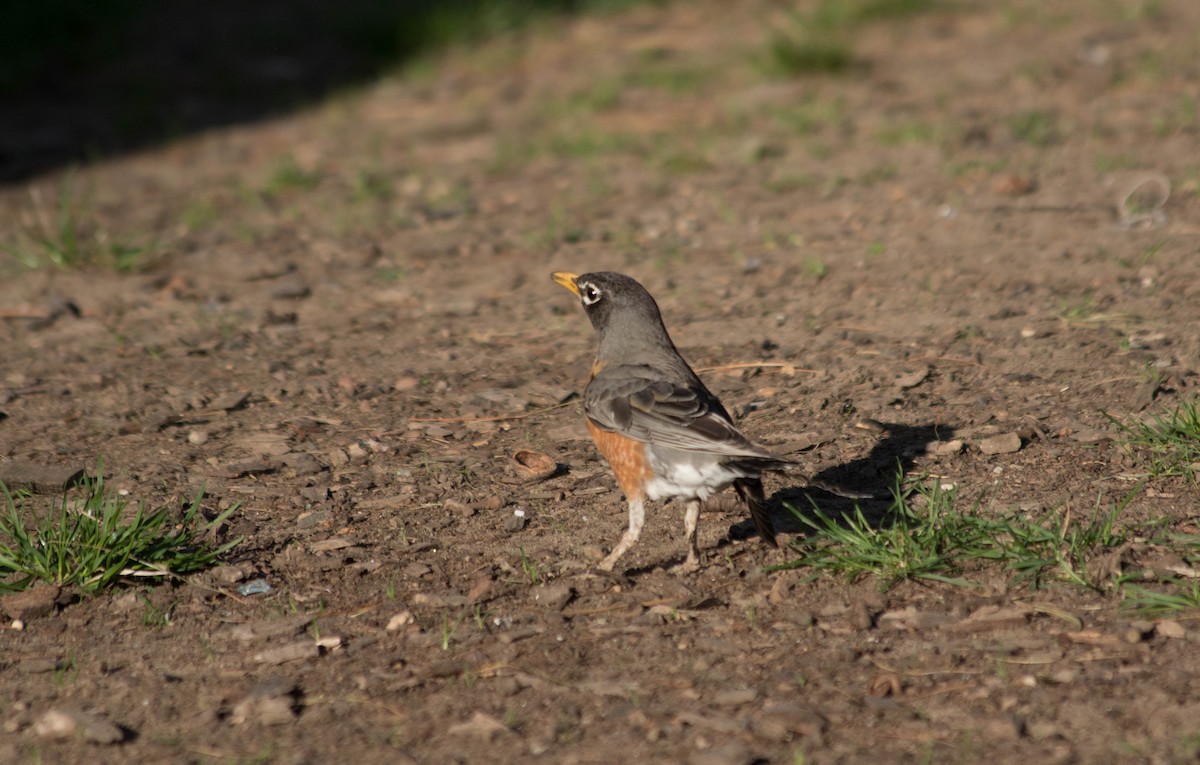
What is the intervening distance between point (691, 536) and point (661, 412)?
543mm

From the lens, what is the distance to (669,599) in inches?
214

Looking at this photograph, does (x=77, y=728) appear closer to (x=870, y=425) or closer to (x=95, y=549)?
(x=95, y=549)

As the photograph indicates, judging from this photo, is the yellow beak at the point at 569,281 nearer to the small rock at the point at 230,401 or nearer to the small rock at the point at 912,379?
the small rock at the point at 912,379

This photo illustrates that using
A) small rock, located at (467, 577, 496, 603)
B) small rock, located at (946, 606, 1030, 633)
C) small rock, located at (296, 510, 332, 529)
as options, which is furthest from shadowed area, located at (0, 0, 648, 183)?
small rock, located at (946, 606, 1030, 633)

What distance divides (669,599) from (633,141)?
22.9ft

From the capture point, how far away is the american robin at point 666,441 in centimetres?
543

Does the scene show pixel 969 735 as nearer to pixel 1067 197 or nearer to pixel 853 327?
pixel 853 327

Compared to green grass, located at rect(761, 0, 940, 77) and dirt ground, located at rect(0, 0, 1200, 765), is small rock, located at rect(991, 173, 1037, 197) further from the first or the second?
green grass, located at rect(761, 0, 940, 77)

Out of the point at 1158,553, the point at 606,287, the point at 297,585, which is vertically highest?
the point at 606,287

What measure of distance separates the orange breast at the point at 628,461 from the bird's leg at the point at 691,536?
0.22 m

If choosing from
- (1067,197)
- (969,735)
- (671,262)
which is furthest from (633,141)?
(969,735)

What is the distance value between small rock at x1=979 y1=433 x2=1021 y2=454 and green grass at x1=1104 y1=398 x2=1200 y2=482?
0.42m

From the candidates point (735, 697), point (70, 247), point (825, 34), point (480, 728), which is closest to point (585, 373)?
point (735, 697)

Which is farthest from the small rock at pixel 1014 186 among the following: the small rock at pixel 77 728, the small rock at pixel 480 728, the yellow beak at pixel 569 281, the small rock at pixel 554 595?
the small rock at pixel 77 728
